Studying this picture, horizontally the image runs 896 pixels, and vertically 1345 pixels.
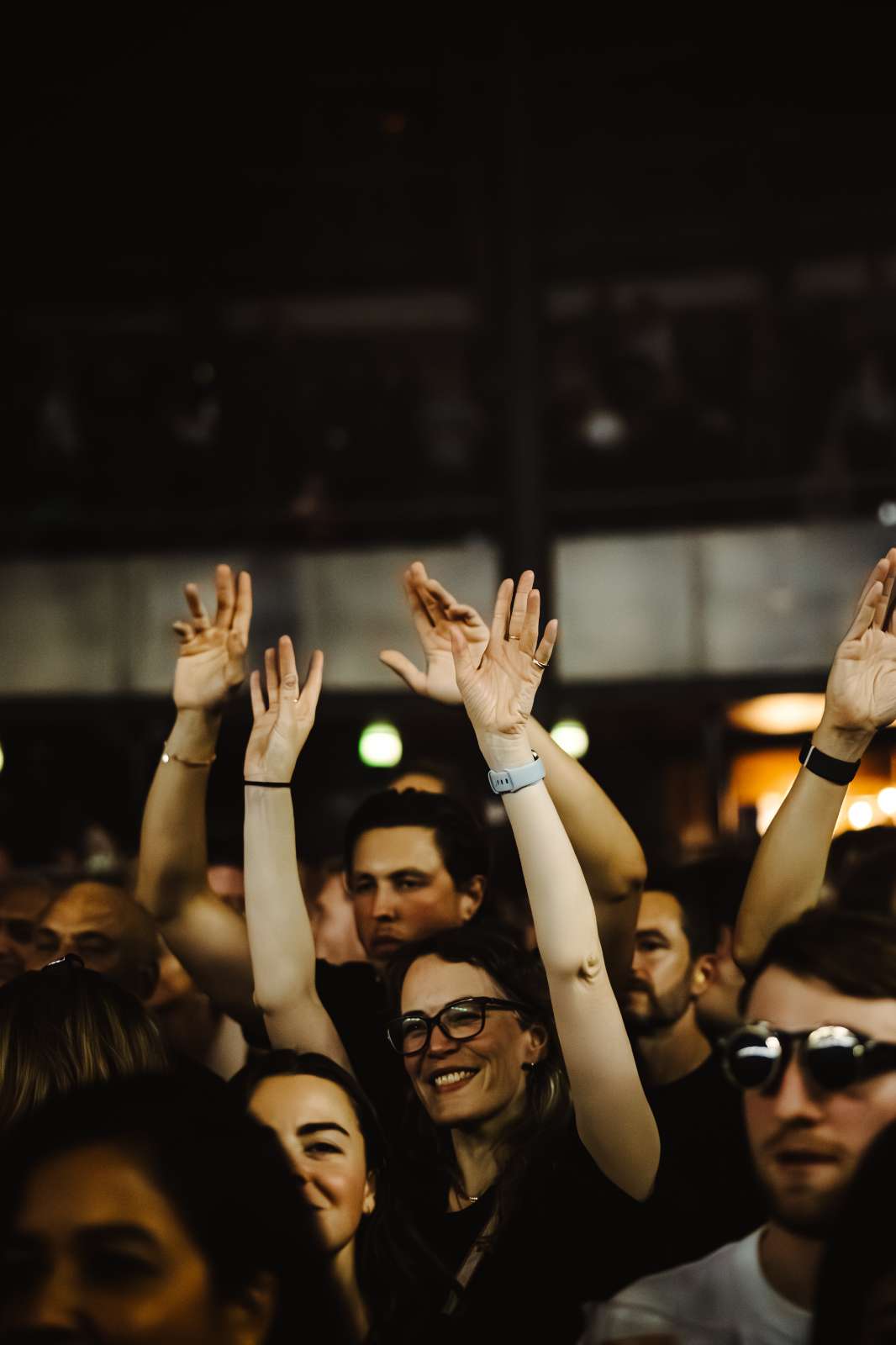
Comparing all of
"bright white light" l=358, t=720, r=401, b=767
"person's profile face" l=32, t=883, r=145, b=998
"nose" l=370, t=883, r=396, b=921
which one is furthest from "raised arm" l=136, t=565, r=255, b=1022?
"bright white light" l=358, t=720, r=401, b=767

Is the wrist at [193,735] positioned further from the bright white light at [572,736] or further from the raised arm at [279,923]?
the bright white light at [572,736]

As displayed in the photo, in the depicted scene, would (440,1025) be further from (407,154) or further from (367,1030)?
(407,154)

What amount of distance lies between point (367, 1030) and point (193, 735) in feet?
2.33

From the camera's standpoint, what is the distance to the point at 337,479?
10227mm

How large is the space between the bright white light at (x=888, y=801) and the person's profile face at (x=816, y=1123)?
8.25 m

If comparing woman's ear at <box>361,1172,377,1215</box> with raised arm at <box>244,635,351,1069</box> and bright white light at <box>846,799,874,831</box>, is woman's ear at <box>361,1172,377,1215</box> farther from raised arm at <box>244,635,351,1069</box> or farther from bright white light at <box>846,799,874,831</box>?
bright white light at <box>846,799,874,831</box>

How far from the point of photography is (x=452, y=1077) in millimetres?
2578

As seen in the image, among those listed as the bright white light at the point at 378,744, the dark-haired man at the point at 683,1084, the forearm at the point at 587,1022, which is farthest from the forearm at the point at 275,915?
the bright white light at the point at 378,744

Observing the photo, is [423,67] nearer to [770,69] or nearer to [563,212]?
[563,212]

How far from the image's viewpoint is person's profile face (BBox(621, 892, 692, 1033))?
3.25 metres

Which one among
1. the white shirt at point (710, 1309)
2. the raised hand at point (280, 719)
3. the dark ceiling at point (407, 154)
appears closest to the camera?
the white shirt at point (710, 1309)

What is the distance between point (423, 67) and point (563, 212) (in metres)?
1.43

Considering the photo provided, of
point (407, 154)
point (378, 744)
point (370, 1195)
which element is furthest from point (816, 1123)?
point (407, 154)

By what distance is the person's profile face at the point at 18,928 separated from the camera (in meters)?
3.91
